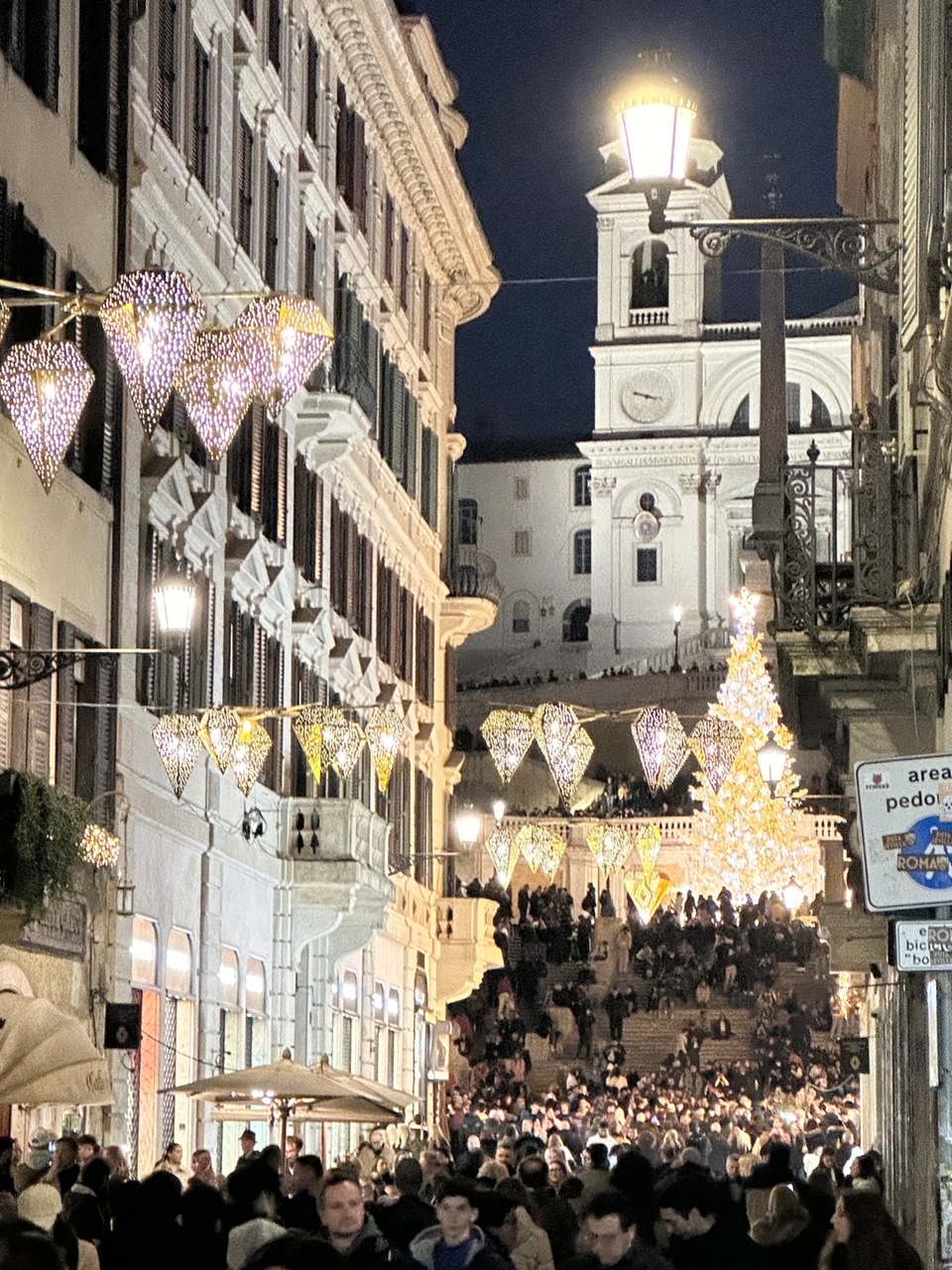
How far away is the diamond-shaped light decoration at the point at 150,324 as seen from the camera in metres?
14.9

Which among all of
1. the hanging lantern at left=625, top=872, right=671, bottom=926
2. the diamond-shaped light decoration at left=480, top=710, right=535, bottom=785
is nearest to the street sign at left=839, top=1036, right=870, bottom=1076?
the diamond-shaped light decoration at left=480, top=710, right=535, bottom=785

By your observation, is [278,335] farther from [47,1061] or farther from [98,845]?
[98,845]

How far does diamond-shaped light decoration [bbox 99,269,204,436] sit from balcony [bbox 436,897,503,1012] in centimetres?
3598

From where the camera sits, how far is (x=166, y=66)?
98.2ft

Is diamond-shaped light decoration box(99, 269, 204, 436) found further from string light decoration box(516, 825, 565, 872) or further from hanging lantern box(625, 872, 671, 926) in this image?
hanging lantern box(625, 872, 671, 926)

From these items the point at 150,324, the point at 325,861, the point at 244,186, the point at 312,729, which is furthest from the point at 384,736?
the point at 150,324

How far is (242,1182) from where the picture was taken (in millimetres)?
14781

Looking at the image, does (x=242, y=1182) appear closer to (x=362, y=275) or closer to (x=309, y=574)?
(x=309, y=574)

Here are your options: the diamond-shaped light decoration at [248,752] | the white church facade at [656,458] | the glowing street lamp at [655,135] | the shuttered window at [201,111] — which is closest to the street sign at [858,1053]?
the diamond-shaped light decoration at [248,752]

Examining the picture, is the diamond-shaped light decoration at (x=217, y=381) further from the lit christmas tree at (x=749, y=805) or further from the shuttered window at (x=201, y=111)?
the lit christmas tree at (x=749, y=805)

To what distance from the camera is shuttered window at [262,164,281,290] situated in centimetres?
3578

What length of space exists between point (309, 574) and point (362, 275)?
6.53 m

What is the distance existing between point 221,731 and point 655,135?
15.6 m

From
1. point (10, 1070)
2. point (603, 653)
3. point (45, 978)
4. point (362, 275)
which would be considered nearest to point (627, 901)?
point (603, 653)
